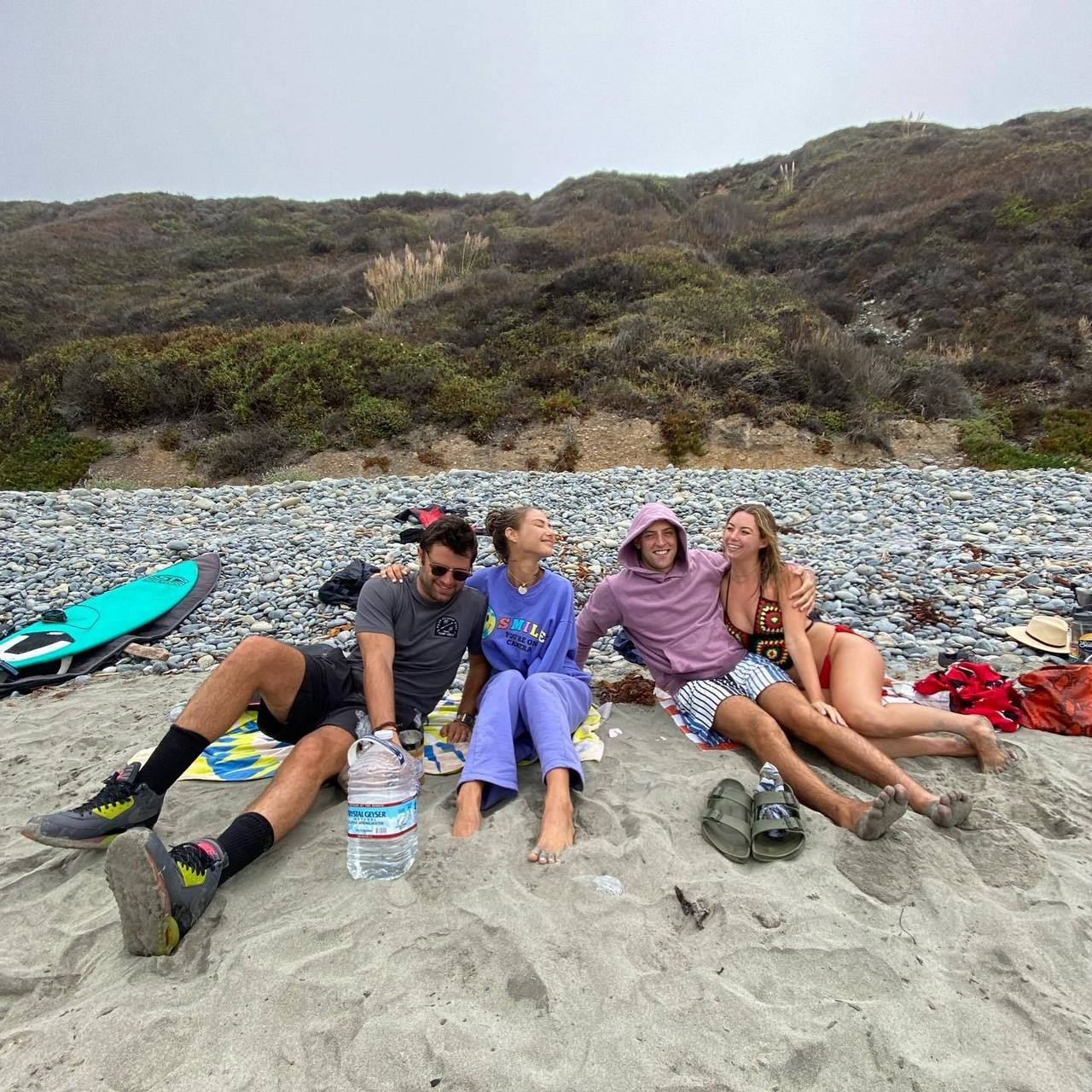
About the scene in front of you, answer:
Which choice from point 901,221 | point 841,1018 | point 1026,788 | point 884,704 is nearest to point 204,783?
point 841,1018

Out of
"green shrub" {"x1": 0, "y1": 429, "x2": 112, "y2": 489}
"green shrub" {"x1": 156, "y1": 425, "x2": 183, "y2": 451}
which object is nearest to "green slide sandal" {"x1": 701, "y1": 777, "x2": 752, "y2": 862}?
"green shrub" {"x1": 156, "y1": 425, "x2": 183, "y2": 451}

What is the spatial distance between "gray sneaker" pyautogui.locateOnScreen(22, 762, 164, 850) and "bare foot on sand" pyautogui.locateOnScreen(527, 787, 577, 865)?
157 centimetres

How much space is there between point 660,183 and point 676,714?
32804 millimetres

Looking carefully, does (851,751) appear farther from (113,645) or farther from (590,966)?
(113,645)

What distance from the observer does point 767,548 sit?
148 inches

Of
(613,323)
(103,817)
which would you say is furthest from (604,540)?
(613,323)

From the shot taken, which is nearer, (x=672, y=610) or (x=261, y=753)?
(x=261, y=753)

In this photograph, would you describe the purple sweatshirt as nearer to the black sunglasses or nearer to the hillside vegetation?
the black sunglasses

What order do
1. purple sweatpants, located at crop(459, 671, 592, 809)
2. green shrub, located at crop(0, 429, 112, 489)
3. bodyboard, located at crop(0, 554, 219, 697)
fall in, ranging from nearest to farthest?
purple sweatpants, located at crop(459, 671, 592, 809), bodyboard, located at crop(0, 554, 219, 697), green shrub, located at crop(0, 429, 112, 489)

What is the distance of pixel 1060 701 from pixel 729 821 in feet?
7.30

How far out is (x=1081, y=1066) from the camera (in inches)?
72.7

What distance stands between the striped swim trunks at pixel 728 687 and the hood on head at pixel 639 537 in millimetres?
620

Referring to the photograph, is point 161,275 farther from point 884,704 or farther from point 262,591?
point 884,704

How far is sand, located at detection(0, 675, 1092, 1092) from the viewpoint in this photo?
189cm
